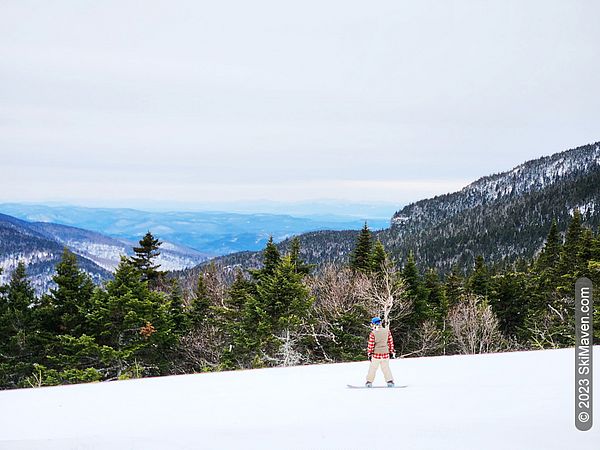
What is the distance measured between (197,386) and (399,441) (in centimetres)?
451

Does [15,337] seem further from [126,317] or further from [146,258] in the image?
[146,258]

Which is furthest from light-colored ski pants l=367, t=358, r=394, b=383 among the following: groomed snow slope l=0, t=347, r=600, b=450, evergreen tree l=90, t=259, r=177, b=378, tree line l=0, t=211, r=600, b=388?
evergreen tree l=90, t=259, r=177, b=378

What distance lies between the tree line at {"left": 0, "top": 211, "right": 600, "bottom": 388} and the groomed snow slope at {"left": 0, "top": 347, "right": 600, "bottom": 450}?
968 centimetres

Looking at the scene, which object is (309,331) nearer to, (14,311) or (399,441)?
(14,311)

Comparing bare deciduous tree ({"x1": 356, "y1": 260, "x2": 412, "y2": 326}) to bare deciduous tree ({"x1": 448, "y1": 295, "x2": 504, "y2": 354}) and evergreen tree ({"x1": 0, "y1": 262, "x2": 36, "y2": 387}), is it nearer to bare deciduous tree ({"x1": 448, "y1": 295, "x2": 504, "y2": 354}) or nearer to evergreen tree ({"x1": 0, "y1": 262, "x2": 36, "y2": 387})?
bare deciduous tree ({"x1": 448, "y1": 295, "x2": 504, "y2": 354})

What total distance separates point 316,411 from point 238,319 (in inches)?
862

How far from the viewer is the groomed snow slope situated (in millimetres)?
5332

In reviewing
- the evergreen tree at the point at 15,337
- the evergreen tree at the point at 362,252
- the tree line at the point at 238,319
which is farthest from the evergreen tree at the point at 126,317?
the evergreen tree at the point at 362,252

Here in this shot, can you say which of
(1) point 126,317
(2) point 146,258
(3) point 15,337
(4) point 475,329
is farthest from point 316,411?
(2) point 146,258

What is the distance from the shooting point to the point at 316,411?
6.62 metres

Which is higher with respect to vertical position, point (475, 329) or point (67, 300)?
point (67, 300)

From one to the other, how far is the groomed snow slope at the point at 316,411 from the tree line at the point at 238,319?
9683 millimetres

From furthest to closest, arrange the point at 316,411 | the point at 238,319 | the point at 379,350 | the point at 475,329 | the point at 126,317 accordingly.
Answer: the point at 238,319
the point at 475,329
the point at 126,317
the point at 379,350
the point at 316,411

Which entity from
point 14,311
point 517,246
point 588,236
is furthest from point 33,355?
point 517,246
